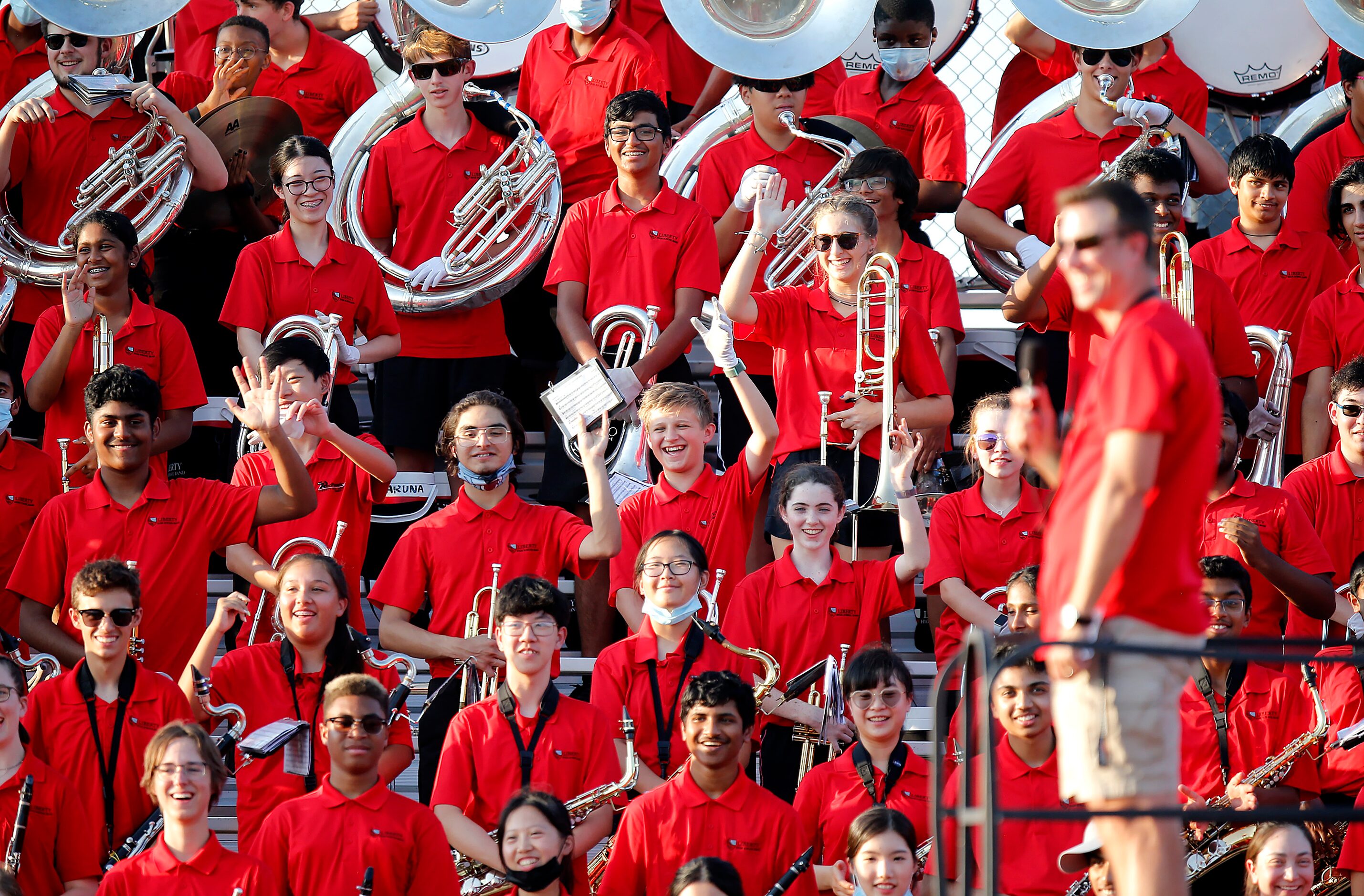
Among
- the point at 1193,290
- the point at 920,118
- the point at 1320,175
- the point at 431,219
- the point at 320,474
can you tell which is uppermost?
the point at 920,118

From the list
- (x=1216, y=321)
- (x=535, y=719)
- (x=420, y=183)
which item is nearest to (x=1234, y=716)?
(x=1216, y=321)

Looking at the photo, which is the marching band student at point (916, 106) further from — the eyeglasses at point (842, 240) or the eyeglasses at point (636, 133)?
the eyeglasses at point (842, 240)

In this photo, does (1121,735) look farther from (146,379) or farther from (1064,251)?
(146,379)

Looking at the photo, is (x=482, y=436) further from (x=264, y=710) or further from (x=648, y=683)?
(x=264, y=710)

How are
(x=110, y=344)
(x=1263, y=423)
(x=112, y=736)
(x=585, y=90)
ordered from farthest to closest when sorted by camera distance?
(x=585, y=90) < (x=1263, y=423) < (x=110, y=344) < (x=112, y=736)

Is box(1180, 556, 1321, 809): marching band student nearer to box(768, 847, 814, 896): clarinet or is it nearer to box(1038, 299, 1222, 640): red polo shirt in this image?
box(768, 847, 814, 896): clarinet

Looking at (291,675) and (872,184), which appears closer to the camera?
(291,675)

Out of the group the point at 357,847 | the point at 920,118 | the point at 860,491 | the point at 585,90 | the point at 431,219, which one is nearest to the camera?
the point at 357,847

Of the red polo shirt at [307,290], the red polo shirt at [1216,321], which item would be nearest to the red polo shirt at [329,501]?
the red polo shirt at [307,290]

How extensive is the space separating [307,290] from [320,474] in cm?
110

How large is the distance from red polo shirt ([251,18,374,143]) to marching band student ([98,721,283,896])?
442 cm

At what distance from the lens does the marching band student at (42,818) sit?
6047mm

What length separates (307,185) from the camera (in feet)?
26.8

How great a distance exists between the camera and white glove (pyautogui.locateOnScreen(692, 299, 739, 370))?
7.02m
